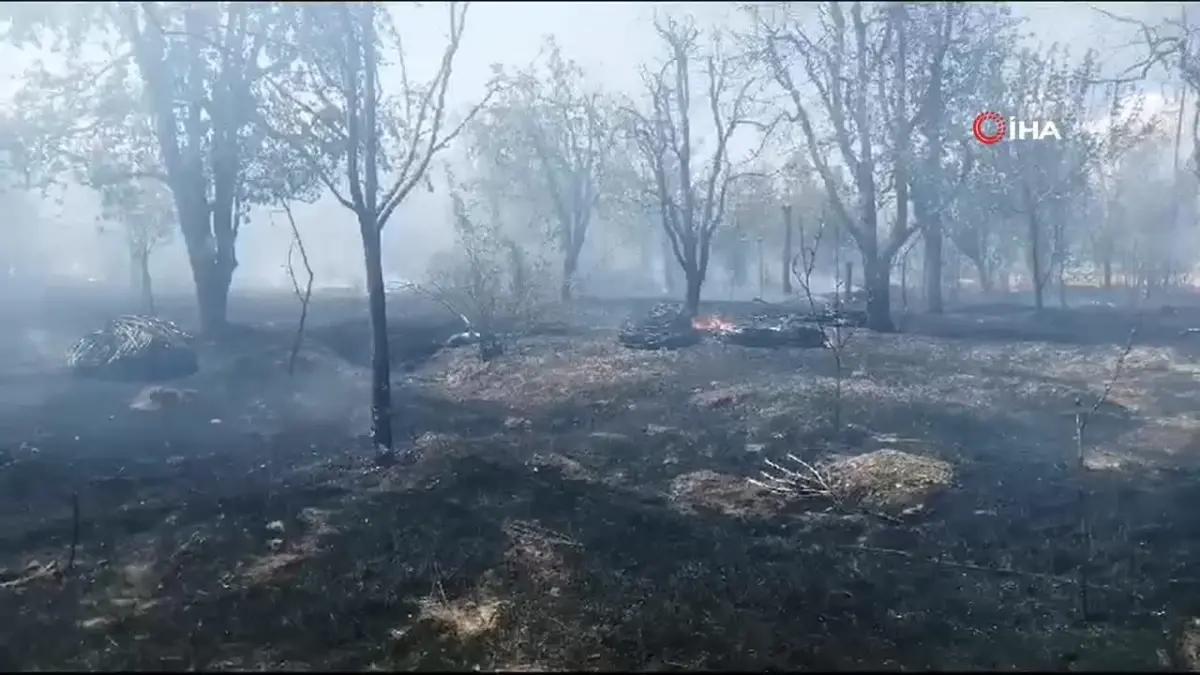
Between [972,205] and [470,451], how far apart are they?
27.4 metres

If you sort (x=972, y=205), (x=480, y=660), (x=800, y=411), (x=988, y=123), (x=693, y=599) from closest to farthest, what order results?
(x=480, y=660) → (x=693, y=599) → (x=800, y=411) → (x=988, y=123) → (x=972, y=205)

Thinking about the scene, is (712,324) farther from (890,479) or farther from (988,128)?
(890,479)

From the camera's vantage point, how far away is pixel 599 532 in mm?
10266

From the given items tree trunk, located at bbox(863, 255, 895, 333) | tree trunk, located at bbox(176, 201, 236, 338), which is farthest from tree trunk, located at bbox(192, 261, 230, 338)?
tree trunk, located at bbox(863, 255, 895, 333)

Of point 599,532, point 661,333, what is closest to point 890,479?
point 599,532

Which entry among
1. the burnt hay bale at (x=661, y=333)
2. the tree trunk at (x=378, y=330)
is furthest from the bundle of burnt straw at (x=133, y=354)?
the burnt hay bale at (x=661, y=333)

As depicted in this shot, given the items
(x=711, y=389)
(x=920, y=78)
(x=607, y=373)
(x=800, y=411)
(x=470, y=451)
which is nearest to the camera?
(x=470, y=451)

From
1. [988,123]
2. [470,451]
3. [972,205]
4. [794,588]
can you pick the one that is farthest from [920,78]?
[794,588]

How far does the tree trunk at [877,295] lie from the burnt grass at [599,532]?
288 inches

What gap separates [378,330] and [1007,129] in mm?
24153

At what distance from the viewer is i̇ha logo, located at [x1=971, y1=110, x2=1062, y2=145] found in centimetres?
2795

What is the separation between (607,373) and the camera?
20984mm

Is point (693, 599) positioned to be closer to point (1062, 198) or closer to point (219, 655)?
point (219, 655)

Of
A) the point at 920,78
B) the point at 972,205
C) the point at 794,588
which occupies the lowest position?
the point at 794,588
